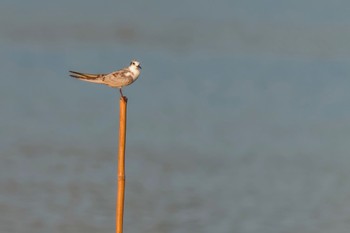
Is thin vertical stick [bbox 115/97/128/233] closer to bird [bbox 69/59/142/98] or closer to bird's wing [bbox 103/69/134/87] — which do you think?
bird [bbox 69/59/142/98]

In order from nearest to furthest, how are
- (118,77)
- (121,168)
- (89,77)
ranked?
1. (121,168)
2. (89,77)
3. (118,77)

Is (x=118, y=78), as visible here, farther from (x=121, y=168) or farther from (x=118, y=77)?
(x=121, y=168)

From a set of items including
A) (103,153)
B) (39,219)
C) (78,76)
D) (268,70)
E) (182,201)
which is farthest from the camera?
(268,70)

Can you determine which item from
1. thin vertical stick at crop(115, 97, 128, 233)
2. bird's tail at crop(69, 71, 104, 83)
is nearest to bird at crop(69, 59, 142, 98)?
bird's tail at crop(69, 71, 104, 83)

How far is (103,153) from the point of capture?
14359mm

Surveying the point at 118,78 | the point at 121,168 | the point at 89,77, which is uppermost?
the point at 118,78

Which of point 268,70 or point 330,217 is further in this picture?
point 268,70

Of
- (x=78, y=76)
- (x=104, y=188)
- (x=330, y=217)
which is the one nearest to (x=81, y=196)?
(x=104, y=188)

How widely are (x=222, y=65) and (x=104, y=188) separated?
5195 millimetres

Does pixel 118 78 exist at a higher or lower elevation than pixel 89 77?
higher

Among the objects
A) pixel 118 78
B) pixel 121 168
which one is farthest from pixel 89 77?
pixel 121 168

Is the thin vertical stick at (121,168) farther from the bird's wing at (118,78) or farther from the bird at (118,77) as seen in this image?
the bird's wing at (118,78)

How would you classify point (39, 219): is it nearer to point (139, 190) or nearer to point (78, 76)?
point (139, 190)

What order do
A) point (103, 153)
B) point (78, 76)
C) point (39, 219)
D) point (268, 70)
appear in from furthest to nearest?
point (268, 70) < point (103, 153) < point (39, 219) < point (78, 76)
